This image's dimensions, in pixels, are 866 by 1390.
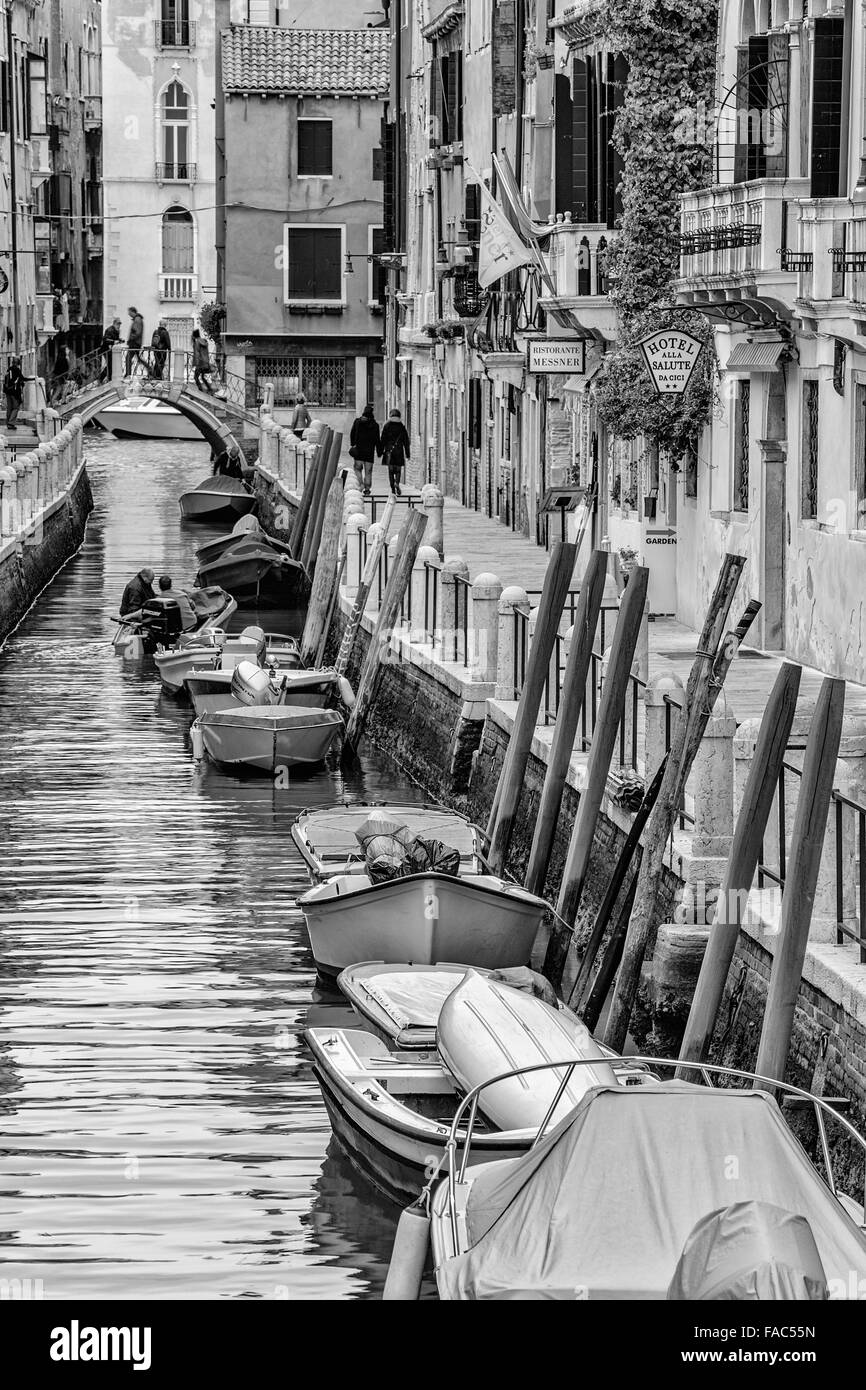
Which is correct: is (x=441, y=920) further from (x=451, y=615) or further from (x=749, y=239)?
(x=451, y=615)

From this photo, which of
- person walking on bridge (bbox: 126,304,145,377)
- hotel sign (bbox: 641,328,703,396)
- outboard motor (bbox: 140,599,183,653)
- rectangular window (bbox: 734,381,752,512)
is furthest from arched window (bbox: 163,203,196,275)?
rectangular window (bbox: 734,381,752,512)

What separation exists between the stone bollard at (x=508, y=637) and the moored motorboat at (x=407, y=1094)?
259 inches

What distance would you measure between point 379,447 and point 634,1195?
113 feet

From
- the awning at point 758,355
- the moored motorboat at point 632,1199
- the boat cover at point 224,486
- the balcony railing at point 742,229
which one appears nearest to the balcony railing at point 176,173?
the boat cover at point 224,486

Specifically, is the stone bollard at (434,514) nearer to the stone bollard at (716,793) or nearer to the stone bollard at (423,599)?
the stone bollard at (423,599)

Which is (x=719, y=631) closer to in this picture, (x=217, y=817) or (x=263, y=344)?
(x=217, y=817)

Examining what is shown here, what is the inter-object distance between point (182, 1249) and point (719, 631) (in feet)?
12.7

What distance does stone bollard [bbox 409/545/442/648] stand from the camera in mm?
23328

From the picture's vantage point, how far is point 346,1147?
38.4ft

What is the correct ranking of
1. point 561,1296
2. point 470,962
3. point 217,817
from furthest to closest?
1. point 217,817
2. point 470,962
3. point 561,1296

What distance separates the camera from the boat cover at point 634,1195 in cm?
825

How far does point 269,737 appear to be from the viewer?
22.7 metres

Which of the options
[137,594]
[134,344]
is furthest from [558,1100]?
[134,344]

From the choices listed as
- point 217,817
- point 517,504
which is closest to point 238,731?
point 217,817
